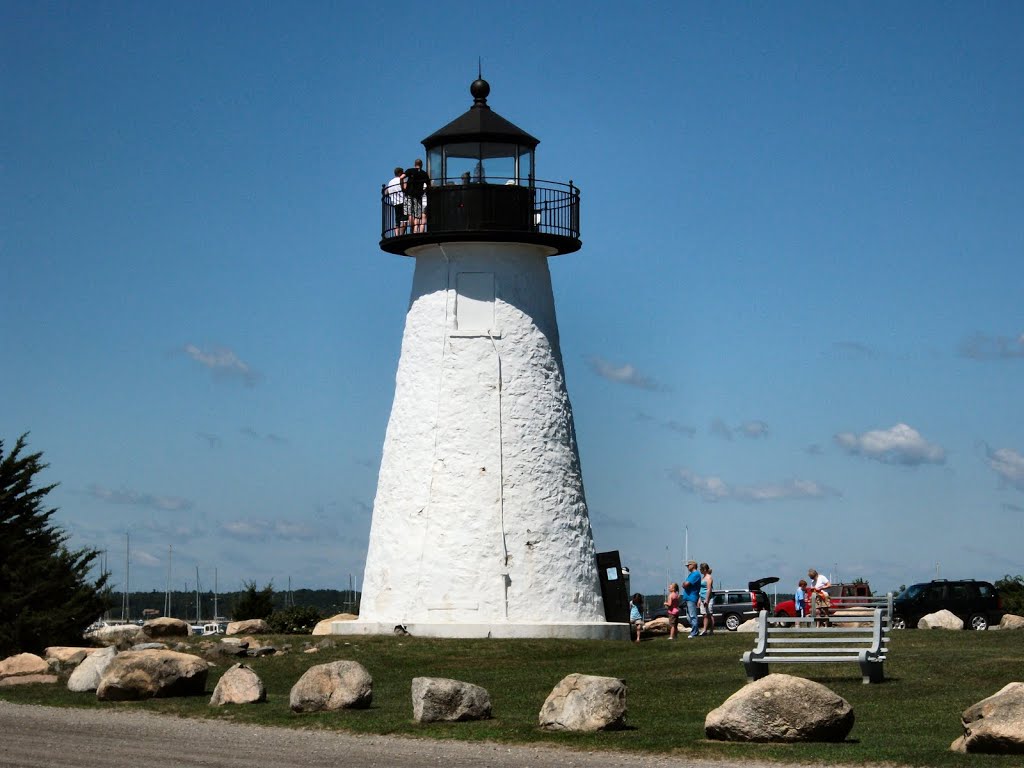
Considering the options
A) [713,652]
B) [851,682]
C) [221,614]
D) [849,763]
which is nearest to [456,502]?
[713,652]

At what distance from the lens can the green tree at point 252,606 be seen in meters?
50.2

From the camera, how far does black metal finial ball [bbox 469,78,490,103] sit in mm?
36469

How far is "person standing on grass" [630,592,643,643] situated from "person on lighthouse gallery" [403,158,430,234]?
9802 mm

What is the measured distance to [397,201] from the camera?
35.9 metres

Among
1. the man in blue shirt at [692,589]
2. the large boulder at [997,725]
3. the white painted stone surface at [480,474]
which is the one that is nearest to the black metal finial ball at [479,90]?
the white painted stone surface at [480,474]

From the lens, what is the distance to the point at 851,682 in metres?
24.3

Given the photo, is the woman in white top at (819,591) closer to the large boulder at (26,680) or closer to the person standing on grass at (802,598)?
the person standing on grass at (802,598)

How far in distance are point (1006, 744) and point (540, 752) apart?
4737 millimetres

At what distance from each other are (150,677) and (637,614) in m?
17.9

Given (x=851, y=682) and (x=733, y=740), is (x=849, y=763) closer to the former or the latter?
(x=733, y=740)

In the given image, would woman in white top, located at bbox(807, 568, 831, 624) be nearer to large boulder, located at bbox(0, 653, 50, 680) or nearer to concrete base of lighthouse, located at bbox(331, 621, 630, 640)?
concrete base of lighthouse, located at bbox(331, 621, 630, 640)

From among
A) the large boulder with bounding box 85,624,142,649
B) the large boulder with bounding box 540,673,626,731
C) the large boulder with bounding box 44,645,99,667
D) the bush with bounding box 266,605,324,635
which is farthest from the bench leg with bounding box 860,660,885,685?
the bush with bounding box 266,605,324,635

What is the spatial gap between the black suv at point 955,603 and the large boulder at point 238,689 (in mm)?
24931

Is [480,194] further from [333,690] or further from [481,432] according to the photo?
[333,690]
